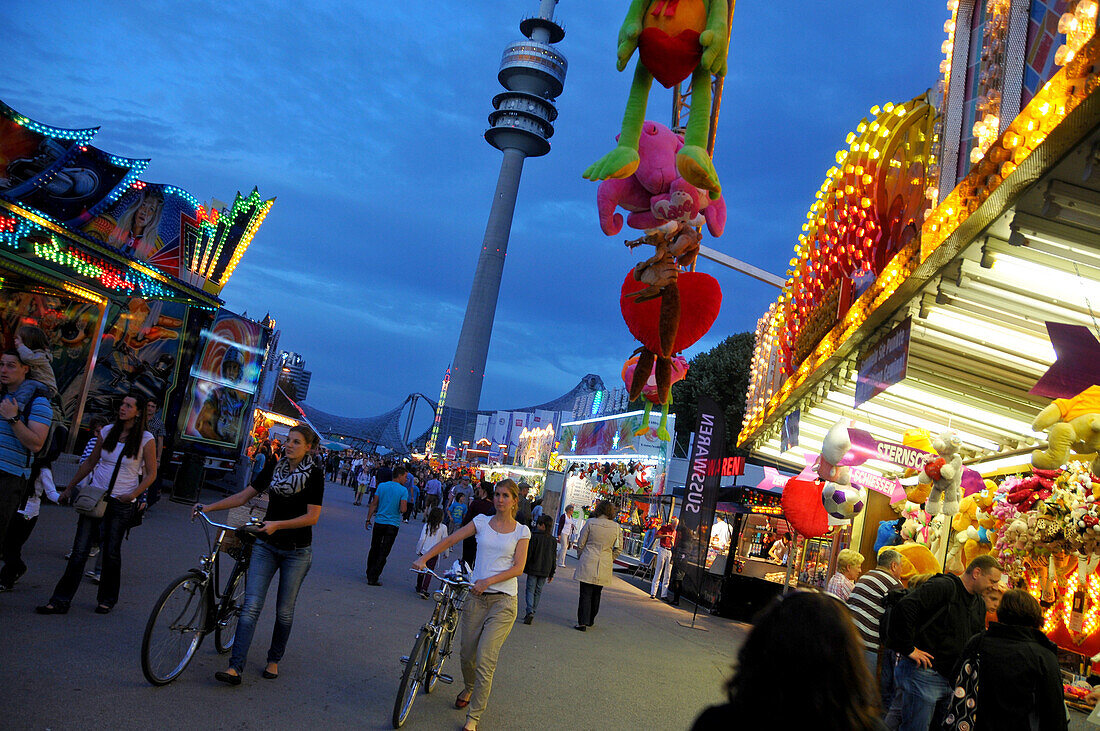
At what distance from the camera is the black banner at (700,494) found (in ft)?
56.4

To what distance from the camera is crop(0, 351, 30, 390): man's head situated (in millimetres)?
5613

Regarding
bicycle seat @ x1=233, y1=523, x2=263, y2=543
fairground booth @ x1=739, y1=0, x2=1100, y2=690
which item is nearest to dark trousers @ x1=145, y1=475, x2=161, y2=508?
bicycle seat @ x1=233, y1=523, x2=263, y2=543

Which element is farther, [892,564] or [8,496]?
[892,564]

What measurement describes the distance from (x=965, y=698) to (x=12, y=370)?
22.4ft

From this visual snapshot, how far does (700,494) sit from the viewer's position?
1738cm

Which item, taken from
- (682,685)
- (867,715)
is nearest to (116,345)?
(682,685)

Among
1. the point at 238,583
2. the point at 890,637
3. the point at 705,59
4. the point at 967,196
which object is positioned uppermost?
the point at 705,59

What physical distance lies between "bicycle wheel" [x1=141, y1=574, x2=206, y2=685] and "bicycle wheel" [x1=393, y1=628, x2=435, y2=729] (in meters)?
1.54

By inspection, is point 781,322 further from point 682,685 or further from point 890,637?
point 890,637

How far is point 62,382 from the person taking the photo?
1659 centimetres

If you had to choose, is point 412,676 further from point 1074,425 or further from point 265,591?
point 1074,425

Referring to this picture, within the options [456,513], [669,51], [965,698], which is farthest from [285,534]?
[456,513]

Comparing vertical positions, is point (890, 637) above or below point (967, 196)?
below

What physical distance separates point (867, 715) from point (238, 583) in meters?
5.40
